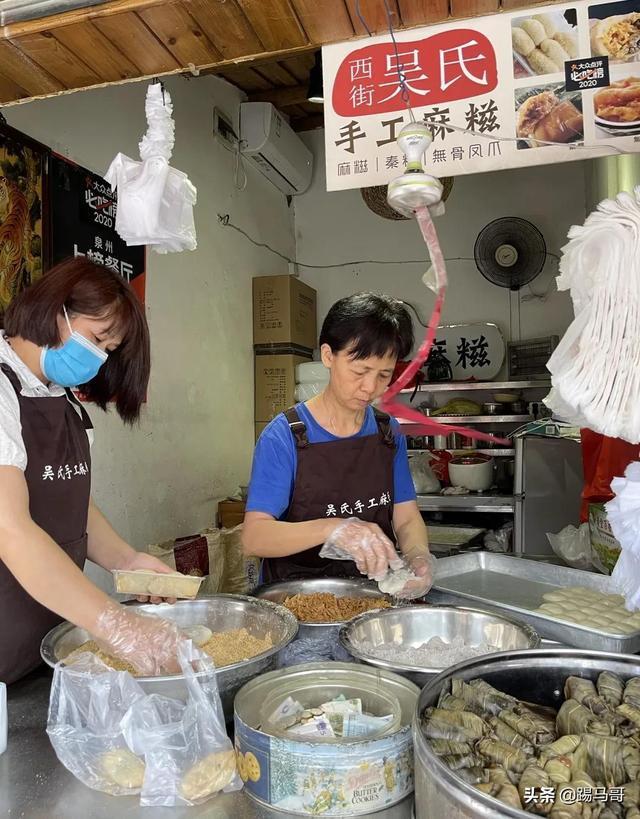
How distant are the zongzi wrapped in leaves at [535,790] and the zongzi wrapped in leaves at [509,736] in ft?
0.20

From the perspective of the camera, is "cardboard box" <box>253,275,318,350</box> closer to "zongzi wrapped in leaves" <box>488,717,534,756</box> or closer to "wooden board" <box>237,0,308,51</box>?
"wooden board" <box>237,0,308,51</box>

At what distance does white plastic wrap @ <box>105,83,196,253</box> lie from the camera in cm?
179

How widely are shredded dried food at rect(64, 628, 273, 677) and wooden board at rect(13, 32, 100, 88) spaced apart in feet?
5.19

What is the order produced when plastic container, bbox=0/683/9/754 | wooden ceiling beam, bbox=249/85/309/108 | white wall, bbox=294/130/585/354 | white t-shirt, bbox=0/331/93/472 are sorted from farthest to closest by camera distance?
1. white wall, bbox=294/130/585/354
2. wooden ceiling beam, bbox=249/85/309/108
3. white t-shirt, bbox=0/331/93/472
4. plastic container, bbox=0/683/9/754

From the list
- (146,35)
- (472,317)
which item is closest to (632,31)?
(146,35)

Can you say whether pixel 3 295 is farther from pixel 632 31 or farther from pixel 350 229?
pixel 350 229

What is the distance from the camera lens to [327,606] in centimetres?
172

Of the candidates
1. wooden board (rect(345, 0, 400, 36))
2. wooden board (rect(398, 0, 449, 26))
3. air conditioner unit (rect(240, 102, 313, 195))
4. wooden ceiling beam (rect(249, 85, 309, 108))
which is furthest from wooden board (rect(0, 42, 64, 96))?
wooden ceiling beam (rect(249, 85, 309, 108))

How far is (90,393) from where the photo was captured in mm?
2023

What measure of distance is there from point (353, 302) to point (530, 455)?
2943 mm

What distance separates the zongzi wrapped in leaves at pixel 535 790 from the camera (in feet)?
2.84

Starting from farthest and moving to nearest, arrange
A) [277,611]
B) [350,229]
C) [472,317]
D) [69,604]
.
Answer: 1. [350,229]
2. [472,317]
3. [277,611]
4. [69,604]

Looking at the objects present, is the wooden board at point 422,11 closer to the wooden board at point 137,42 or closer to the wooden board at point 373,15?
the wooden board at point 373,15

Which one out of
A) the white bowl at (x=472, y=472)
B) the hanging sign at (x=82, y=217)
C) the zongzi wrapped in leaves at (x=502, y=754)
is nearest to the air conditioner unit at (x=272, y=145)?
the hanging sign at (x=82, y=217)
